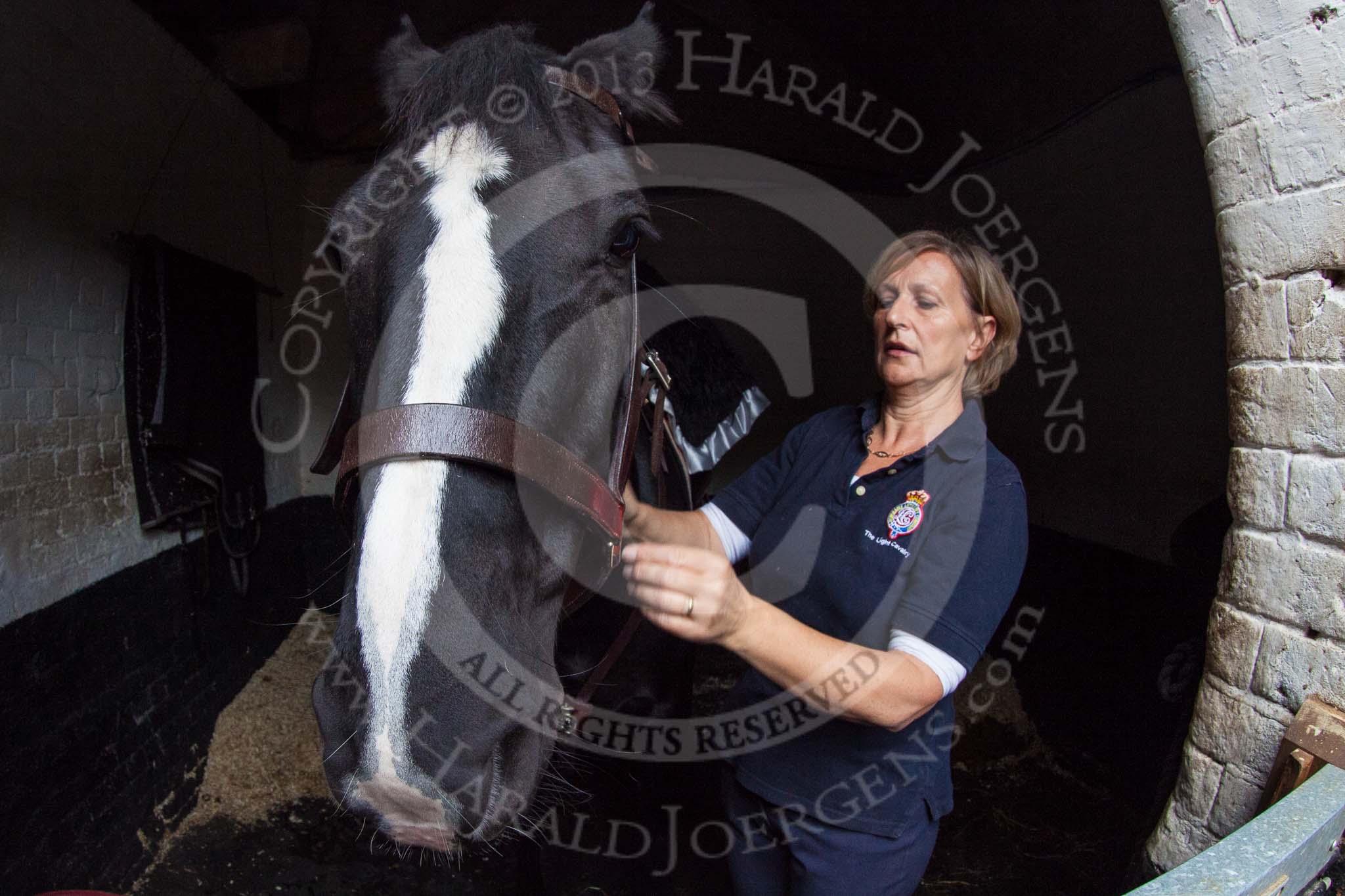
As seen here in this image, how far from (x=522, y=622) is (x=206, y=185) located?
328 cm

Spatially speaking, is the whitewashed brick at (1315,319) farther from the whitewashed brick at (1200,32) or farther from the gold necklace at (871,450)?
the gold necklace at (871,450)

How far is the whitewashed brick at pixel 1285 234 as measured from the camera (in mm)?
1075

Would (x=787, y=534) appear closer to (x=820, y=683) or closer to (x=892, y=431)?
(x=892, y=431)

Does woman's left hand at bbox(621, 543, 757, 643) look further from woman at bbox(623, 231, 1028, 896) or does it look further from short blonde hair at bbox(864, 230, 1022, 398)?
short blonde hair at bbox(864, 230, 1022, 398)

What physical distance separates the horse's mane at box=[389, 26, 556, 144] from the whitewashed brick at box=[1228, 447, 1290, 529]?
1.40 metres

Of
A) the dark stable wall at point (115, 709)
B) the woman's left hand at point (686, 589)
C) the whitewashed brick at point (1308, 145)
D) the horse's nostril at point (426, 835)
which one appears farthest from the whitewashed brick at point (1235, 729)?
the dark stable wall at point (115, 709)

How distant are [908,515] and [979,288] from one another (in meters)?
0.53

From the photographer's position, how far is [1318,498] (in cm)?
112

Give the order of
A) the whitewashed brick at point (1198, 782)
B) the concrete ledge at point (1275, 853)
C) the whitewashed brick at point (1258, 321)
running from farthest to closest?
the whitewashed brick at point (1198, 782) → the whitewashed brick at point (1258, 321) → the concrete ledge at point (1275, 853)

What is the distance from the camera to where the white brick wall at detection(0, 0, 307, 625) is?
79.3 inches

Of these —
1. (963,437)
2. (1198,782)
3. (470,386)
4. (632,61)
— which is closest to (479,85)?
(632,61)

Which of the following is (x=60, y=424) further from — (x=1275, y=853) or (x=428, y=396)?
(x=1275, y=853)

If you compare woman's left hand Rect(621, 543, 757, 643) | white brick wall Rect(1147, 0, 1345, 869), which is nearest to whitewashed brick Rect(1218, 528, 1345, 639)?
white brick wall Rect(1147, 0, 1345, 869)

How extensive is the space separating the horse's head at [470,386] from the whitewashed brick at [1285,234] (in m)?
1.07
